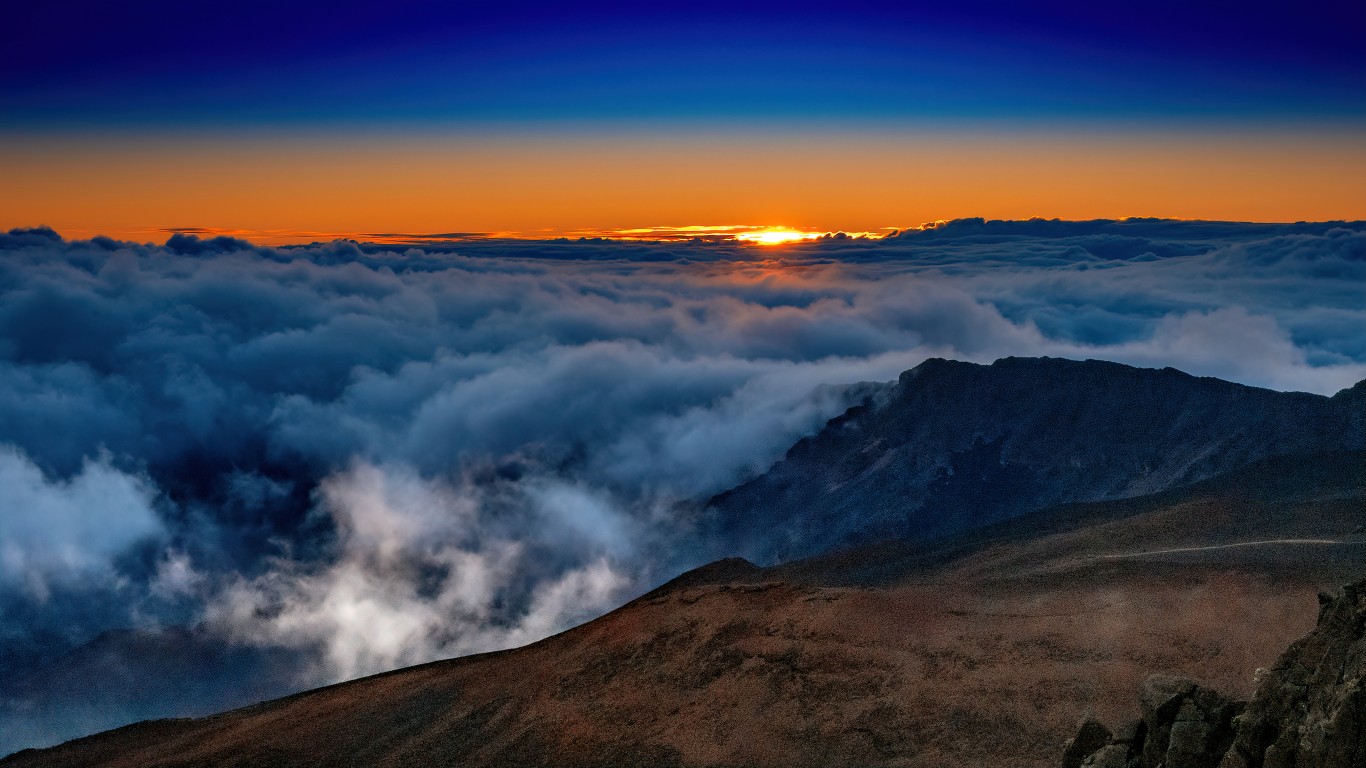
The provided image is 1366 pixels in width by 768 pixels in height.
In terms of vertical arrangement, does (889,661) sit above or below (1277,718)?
below

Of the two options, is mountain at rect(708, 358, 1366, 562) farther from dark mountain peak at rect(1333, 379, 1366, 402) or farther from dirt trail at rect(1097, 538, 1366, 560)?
dirt trail at rect(1097, 538, 1366, 560)

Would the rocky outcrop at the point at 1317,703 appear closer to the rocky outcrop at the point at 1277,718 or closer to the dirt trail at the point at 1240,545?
the rocky outcrop at the point at 1277,718

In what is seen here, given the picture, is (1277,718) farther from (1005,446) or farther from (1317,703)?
(1005,446)

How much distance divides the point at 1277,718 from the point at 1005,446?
6446 centimetres

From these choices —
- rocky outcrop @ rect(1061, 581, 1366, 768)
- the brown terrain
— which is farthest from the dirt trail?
rocky outcrop @ rect(1061, 581, 1366, 768)

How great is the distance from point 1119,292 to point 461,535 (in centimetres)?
12590

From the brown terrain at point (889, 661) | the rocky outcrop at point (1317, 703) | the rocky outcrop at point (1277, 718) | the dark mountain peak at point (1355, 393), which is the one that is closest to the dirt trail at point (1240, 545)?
the brown terrain at point (889, 661)

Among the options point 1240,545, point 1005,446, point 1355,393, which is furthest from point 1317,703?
point 1005,446

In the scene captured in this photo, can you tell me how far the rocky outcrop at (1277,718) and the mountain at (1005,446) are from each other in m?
40.6

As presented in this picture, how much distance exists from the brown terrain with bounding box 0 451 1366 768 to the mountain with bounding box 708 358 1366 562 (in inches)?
547

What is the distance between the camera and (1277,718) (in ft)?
50.6

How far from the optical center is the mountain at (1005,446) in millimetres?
58969

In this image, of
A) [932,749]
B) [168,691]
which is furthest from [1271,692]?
[168,691]

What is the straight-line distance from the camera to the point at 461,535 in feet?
407
